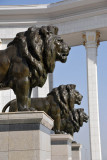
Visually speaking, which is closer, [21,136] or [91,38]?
[21,136]

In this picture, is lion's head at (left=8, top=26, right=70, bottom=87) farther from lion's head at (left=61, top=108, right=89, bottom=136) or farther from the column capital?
the column capital

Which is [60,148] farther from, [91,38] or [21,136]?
[91,38]

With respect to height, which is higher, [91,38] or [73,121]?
[91,38]

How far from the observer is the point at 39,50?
6.91 metres

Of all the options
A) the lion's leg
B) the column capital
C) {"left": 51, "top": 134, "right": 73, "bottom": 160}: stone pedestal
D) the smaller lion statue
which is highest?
the column capital

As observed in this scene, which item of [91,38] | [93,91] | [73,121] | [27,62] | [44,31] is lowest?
[73,121]

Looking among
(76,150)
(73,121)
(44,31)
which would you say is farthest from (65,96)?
(44,31)

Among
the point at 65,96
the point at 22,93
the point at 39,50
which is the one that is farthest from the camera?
the point at 65,96

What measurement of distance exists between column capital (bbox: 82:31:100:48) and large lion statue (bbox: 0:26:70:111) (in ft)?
59.6

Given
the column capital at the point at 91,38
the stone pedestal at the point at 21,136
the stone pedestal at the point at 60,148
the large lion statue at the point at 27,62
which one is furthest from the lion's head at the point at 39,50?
the column capital at the point at 91,38

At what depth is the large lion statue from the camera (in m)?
6.59

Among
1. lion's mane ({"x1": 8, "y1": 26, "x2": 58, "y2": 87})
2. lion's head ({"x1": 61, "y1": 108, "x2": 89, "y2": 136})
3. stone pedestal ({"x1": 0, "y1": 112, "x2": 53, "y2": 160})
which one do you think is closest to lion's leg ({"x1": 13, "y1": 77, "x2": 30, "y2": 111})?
lion's mane ({"x1": 8, "y1": 26, "x2": 58, "y2": 87})

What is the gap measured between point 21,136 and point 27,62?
1581 millimetres

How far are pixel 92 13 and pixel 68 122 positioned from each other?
1219 cm
